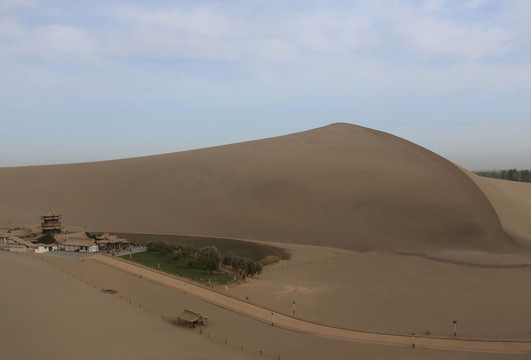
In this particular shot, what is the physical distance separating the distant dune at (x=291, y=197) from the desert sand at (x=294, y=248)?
210 millimetres

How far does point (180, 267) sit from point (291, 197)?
24381 mm

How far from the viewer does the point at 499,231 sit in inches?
1569

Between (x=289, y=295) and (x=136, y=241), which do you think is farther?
(x=136, y=241)

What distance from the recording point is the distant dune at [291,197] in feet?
143

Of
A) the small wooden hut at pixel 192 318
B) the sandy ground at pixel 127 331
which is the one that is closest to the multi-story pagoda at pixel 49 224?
the sandy ground at pixel 127 331

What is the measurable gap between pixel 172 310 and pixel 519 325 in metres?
15.2

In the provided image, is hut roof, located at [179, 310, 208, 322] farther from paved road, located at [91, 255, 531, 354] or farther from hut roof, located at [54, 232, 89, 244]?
hut roof, located at [54, 232, 89, 244]

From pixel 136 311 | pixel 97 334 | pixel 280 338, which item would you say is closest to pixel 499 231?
pixel 280 338

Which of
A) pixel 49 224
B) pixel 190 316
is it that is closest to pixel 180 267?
pixel 190 316

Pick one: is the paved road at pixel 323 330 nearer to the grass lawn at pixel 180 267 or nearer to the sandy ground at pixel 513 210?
the grass lawn at pixel 180 267

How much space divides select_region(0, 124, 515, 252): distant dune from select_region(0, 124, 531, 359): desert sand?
0.21 m

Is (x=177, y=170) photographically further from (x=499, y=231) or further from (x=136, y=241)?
(x=499, y=231)

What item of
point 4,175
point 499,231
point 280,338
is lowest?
point 280,338

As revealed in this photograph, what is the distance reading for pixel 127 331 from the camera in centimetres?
1789
